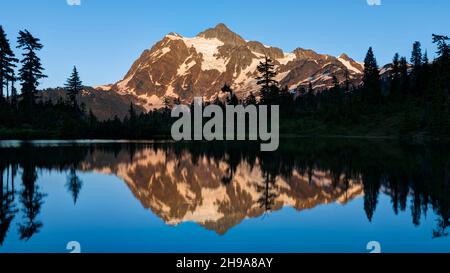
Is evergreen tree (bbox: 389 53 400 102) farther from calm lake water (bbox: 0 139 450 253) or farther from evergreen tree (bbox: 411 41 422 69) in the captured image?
calm lake water (bbox: 0 139 450 253)

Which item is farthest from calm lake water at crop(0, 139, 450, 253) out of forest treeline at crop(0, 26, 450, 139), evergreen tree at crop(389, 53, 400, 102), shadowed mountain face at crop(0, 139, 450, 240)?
evergreen tree at crop(389, 53, 400, 102)

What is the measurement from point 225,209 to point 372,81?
12003cm

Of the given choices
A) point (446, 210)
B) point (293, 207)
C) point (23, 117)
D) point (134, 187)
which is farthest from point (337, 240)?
point (23, 117)

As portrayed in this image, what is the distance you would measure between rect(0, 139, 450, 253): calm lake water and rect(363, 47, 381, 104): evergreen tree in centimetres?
10159

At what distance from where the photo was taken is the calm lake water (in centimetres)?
1098

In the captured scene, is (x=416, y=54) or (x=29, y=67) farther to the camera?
(x=416, y=54)

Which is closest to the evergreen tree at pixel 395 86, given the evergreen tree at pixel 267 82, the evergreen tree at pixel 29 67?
the evergreen tree at pixel 267 82

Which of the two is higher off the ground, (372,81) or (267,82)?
(372,81)

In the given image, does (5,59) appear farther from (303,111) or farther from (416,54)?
(416,54)

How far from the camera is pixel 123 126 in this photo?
3644 inches

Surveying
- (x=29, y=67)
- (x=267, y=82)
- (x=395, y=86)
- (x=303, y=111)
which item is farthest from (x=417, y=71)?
(x=29, y=67)

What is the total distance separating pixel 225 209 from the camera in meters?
15.3
